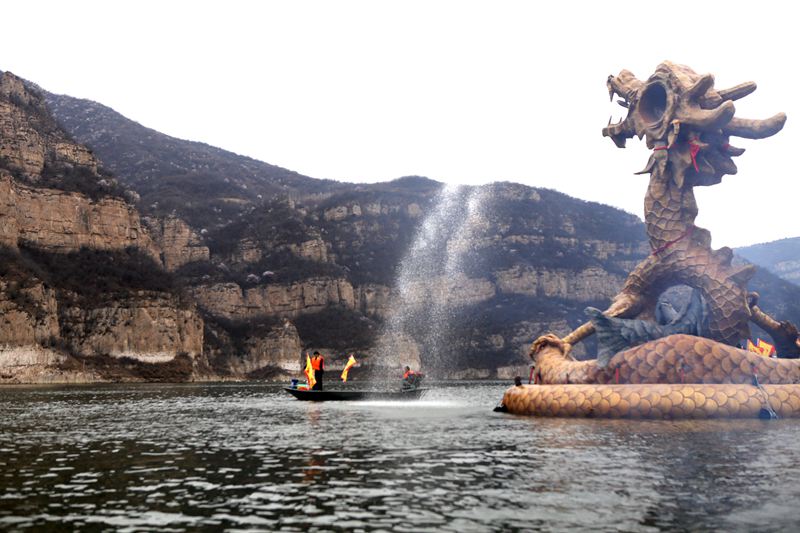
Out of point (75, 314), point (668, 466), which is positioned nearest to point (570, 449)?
point (668, 466)

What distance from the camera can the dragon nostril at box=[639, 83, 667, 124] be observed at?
33844mm

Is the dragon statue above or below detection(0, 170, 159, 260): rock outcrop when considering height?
below

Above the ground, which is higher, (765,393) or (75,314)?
(75,314)

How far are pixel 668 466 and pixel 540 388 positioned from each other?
14.0m

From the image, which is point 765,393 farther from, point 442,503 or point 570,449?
point 442,503

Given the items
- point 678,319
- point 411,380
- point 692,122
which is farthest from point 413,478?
point 411,380

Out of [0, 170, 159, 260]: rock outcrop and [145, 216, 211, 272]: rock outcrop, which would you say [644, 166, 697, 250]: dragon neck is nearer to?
[0, 170, 159, 260]: rock outcrop

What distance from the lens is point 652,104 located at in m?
34.3

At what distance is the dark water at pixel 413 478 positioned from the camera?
11.5 meters

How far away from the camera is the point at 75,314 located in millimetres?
130750

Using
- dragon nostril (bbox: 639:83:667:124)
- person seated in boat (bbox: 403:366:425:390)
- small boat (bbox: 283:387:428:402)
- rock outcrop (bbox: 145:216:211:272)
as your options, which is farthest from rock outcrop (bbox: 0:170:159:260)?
dragon nostril (bbox: 639:83:667:124)

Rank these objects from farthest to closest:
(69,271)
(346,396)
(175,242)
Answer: (175,242)
(69,271)
(346,396)

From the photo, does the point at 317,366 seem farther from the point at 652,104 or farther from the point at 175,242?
the point at 175,242

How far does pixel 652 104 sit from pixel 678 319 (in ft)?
30.6
